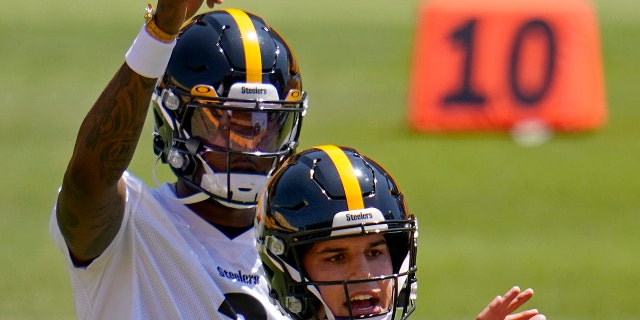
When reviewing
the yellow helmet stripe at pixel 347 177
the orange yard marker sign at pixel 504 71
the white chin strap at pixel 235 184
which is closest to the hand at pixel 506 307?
the yellow helmet stripe at pixel 347 177

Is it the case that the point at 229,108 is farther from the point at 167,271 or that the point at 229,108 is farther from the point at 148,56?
the point at 148,56

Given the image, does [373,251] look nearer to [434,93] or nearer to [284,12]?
[434,93]

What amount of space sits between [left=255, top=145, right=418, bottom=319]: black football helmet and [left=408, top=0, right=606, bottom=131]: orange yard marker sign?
9781mm

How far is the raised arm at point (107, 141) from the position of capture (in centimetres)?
392

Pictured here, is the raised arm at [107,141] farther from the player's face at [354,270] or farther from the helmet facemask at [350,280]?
the player's face at [354,270]

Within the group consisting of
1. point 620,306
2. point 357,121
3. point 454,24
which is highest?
point 454,24

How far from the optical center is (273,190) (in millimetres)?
4234

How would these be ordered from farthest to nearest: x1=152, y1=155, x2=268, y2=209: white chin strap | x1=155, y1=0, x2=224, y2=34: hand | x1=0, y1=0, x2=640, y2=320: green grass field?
1. x1=0, y1=0, x2=640, y2=320: green grass field
2. x1=152, y1=155, x2=268, y2=209: white chin strap
3. x1=155, y1=0, x2=224, y2=34: hand

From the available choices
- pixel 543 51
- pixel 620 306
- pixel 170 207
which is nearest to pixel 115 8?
pixel 543 51

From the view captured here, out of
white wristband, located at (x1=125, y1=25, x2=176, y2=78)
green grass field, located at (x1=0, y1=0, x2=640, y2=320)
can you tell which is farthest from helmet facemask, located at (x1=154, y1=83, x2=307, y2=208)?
green grass field, located at (x1=0, y1=0, x2=640, y2=320)

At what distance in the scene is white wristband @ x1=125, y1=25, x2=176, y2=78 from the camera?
3895 millimetres

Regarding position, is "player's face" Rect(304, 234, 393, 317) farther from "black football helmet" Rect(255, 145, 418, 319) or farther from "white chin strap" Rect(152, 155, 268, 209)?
"white chin strap" Rect(152, 155, 268, 209)

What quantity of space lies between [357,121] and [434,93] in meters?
0.91

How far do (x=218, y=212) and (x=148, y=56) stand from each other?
1090mm
